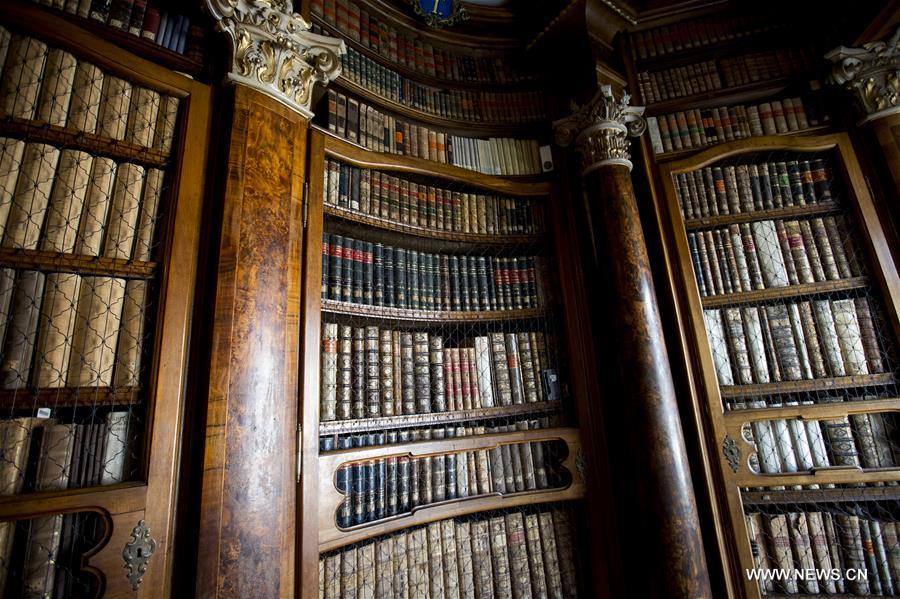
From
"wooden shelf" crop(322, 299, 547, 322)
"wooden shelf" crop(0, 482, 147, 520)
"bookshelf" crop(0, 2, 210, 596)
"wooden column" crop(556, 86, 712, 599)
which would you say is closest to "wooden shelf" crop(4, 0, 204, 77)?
"bookshelf" crop(0, 2, 210, 596)

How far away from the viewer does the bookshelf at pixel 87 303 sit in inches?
36.3

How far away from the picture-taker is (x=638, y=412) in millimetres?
1670

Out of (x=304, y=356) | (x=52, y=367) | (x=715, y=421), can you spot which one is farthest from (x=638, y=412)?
(x=52, y=367)

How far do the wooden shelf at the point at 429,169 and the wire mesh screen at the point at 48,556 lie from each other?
137 cm

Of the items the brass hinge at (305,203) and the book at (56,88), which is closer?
the book at (56,88)

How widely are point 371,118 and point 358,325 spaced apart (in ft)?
3.07

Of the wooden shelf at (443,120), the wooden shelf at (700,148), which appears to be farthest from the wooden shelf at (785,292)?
the wooden shelf at (443,120)

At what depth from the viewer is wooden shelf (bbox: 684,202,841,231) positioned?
6.40 ft

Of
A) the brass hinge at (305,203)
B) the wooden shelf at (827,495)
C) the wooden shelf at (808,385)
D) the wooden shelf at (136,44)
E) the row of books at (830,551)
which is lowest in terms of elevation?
the row of books at (830,551)

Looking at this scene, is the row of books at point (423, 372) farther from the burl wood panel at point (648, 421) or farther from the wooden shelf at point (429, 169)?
the wooden shelf at point (429, 169)

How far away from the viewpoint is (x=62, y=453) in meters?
0.95

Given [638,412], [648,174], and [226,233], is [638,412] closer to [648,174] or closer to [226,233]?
[648,174]

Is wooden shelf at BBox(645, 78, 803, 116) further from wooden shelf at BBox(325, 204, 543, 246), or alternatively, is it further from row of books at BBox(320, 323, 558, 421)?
row of books at BBox(320, 323, 558, 421)

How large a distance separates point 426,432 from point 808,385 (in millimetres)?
1708
